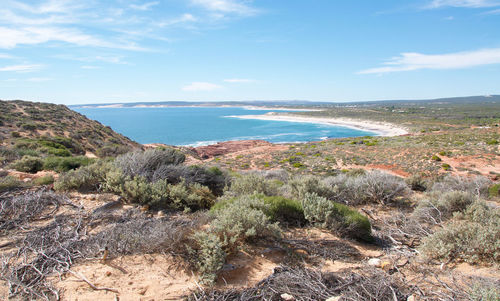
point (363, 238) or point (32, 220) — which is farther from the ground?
point (32, 220)

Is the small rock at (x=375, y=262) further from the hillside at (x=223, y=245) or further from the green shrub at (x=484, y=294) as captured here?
the green shrub at (x=484, y=294)

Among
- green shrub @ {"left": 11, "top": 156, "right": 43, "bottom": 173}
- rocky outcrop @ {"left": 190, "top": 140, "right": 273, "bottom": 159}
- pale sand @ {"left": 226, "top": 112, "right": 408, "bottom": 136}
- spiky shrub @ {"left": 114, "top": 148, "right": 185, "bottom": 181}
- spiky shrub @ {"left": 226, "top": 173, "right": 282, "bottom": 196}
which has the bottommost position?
rocky outcrop @ {"left": 190, "top": 140, "right": 273, "bottom": 159}

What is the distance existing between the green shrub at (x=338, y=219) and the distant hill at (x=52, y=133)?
50.8 ft

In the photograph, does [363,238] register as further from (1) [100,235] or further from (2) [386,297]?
(1) [100,235]

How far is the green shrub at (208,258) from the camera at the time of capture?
327 centimetres

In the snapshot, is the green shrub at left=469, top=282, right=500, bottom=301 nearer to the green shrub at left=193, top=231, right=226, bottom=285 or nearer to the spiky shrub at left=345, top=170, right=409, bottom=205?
the green shrub at left=193, top=231, right=226, bottom=285

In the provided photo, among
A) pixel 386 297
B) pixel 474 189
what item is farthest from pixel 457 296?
pixel 474 189

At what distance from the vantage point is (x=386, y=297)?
9.88ft

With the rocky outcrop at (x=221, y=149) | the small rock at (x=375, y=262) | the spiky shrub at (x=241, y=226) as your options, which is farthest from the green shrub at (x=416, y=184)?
the rocky outcrop at (x=221, y=149)

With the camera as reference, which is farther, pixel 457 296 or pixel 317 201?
pixel 317 201

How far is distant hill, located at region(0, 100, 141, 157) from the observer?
759 inches

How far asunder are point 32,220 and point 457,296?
22.2ft

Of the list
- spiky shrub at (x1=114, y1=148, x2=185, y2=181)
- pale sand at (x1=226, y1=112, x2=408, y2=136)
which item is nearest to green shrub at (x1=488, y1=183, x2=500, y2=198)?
spiky shrub at (x1=114, y1=148, x2=185, y2=181)

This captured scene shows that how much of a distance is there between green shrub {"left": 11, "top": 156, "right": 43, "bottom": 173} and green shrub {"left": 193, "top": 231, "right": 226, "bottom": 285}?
8507 millimetres
